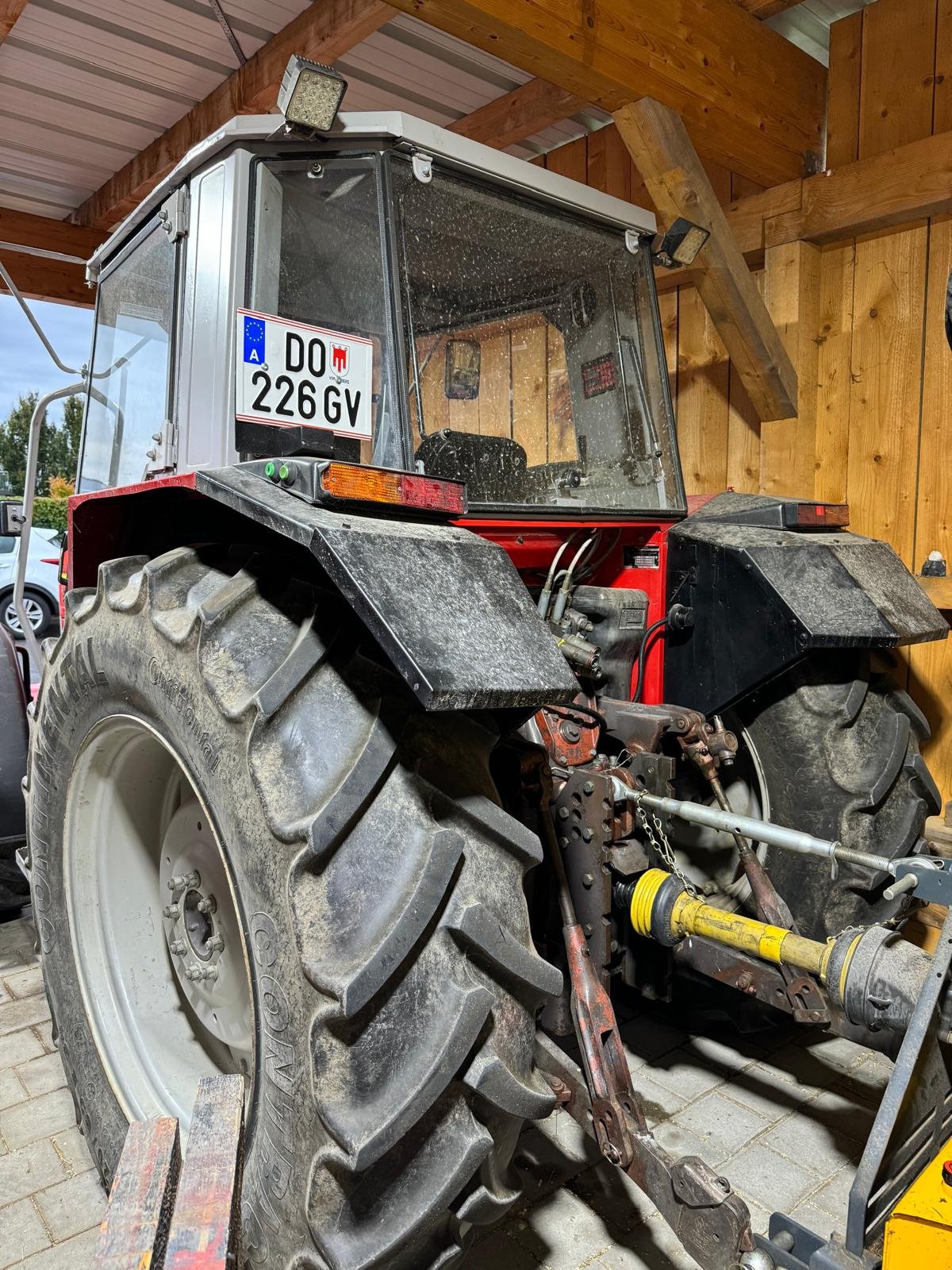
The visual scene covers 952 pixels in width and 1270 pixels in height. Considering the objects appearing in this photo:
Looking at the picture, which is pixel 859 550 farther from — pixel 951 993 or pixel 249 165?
pixel 249 165

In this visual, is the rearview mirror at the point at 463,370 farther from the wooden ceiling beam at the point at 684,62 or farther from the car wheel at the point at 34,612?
the car wheel at the point at 34,612

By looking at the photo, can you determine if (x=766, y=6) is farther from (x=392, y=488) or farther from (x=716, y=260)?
(x=392, y=488)

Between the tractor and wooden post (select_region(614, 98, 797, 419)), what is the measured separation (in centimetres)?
94

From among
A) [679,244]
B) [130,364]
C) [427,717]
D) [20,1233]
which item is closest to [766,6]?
[679,244]

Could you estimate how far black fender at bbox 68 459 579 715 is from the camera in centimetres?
118

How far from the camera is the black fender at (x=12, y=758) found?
10.5 feet

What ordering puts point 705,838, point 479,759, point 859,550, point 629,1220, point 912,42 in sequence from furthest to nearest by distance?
point 912,42, point 705,838, point 859,550, point 629,1220, point 479,759

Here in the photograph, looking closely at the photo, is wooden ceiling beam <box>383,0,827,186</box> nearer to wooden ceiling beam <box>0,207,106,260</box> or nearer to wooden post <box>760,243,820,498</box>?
wooden post <box>760,243,820,498</box>

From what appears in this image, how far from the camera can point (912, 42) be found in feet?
11.6

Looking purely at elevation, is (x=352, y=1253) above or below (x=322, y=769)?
below

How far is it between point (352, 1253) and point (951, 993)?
3.01ft

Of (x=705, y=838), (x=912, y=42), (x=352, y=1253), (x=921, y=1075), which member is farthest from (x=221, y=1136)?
(x=912, y=42)

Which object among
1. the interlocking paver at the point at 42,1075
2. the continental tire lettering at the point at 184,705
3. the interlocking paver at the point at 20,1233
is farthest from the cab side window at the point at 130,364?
the interlocking paver at the point at 20,1233

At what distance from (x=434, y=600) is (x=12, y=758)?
253cm
